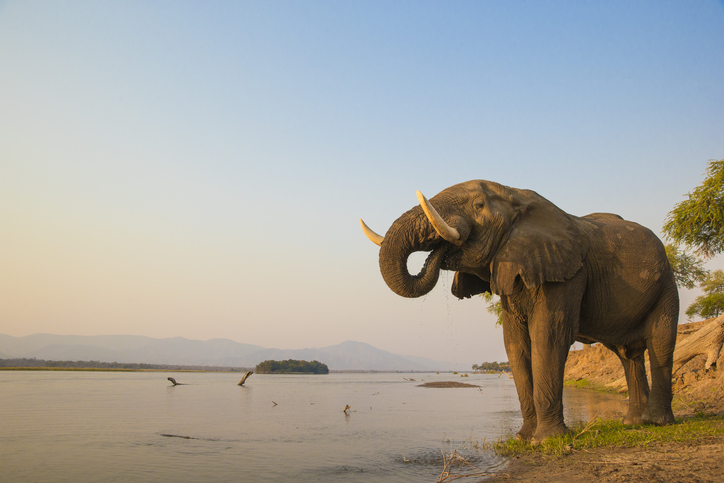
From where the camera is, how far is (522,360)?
28.3 feet

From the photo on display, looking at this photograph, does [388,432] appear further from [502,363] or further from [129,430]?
[502,363]

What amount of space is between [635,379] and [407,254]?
5.66 m

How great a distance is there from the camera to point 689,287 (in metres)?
37.4

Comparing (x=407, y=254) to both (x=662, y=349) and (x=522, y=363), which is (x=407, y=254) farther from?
(x=662, y=349)

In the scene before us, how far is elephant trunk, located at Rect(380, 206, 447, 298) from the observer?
24.5 ft

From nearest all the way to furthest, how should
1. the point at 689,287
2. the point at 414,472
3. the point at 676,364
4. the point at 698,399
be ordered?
the point at 414,472 → the point at 698,399 → the point at 676,364 → the point at 689,287

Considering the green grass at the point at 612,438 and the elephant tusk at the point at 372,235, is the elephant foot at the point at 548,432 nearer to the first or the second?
the green grass at the point at 612,438

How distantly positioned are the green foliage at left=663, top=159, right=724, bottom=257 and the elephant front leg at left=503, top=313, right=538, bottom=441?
42.8ft

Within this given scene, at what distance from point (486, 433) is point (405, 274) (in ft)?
17.9

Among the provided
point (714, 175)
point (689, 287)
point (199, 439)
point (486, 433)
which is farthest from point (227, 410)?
point (689, 287)

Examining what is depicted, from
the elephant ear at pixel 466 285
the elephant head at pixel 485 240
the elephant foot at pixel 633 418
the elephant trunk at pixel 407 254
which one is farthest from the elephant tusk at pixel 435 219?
the elephant foot at pixel 633 418

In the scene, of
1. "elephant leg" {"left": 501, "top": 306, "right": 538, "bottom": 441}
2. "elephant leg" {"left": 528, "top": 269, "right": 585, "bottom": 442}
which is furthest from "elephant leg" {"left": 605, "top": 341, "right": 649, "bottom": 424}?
"elephant leg" {"left": 528, "top": 269, "right": 585, "bottom": 442}

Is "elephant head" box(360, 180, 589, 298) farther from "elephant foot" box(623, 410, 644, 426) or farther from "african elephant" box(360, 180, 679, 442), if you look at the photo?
"elephant foot" box(623, 410, 644, 426)

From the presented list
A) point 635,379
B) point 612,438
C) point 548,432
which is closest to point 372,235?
point 548,432
